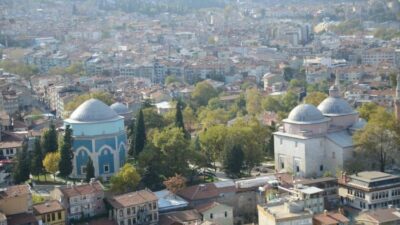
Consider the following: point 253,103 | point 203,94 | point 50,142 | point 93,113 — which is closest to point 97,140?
point 93,113

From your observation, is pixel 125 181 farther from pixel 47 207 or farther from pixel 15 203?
pixel 15 203

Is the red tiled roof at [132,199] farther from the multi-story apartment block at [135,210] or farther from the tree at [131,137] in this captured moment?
the tree at [131,137]

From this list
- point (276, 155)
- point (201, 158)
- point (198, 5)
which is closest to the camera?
point (201, 158)

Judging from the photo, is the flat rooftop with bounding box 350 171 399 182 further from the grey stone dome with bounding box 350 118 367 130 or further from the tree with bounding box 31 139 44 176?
the tree with bounding box 31 139 44 176

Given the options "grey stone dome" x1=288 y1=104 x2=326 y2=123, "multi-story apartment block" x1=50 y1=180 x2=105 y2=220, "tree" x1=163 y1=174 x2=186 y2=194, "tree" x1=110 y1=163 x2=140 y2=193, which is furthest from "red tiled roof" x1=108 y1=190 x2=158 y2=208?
"grey stone dome" x1=288 y1=104 x2=326 y2=123

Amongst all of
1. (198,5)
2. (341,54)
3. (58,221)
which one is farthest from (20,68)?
(198,5)

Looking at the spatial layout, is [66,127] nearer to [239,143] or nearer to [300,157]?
[239,143]
